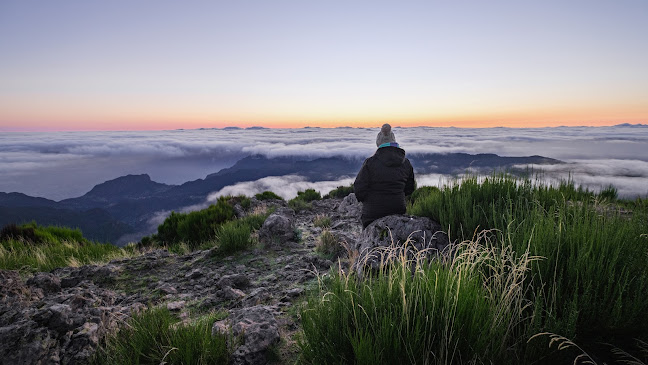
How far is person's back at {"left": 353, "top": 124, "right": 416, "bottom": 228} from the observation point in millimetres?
5102

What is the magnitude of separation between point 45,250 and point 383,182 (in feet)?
26.8

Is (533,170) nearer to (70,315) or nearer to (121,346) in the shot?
(121,346)

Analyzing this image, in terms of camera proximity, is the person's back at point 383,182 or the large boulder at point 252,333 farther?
the person's back at point 383,182

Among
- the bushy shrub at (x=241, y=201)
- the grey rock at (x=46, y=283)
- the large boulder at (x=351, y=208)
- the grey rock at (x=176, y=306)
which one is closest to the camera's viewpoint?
the grey rock at (x=176, y=306)

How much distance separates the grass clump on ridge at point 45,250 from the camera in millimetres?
5992

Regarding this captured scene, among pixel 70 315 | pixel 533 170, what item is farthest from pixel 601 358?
pixel 70 315

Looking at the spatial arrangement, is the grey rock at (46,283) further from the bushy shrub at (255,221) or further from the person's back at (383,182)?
the person's back at (383,182)

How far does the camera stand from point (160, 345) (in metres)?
2.20

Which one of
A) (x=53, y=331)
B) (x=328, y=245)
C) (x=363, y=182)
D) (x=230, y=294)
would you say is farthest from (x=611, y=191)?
(x=53, y=331)

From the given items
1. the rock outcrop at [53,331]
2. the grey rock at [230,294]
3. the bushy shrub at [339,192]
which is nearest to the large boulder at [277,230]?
the grey rock at [230,294]

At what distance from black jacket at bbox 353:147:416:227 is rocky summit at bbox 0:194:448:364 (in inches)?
24.1

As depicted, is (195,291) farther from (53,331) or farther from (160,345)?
(160,345)

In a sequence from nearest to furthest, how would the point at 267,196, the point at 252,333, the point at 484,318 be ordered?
the point at 484,318
the point at 252,333
the point at 267,196

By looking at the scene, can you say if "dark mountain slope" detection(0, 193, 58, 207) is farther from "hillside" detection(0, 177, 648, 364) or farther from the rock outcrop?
"hillside" detection(0, 177, 648, 364)
